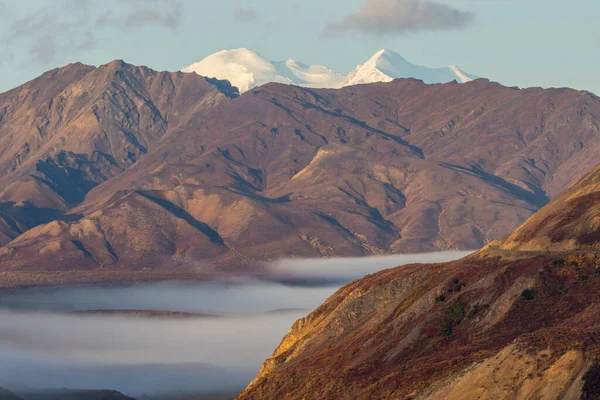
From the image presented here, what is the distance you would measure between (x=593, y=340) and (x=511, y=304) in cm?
3188

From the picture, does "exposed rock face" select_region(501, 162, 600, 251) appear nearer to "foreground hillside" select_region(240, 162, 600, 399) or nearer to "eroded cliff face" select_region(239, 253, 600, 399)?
"foreground hillside" select_region(240, 162, 600, 399)

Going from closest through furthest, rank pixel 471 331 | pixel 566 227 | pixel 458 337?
pixel 471 331
pixel 458 337
pixel 566 227

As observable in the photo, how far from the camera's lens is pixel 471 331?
122 m

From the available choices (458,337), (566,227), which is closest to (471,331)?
(458,337)

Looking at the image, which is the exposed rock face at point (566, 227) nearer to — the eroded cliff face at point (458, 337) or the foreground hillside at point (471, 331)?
the foreground hillside at point (471, 331)

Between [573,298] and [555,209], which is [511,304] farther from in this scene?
[555,209]

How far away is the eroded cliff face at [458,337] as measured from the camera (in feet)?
296

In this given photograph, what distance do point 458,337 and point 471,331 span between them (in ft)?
4.92

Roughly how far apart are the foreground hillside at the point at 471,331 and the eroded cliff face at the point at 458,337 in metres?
0.15

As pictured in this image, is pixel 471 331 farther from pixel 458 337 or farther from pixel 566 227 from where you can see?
pixel 566 227

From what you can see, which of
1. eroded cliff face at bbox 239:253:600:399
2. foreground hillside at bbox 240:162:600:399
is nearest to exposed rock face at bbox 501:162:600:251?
foreground hillside at bbox 240:162:600:399

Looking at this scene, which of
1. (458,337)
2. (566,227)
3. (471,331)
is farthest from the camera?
(566,227)

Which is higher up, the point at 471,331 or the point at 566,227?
the point at 566,227

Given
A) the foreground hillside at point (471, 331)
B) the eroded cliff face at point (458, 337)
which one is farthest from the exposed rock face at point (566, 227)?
the eroded cliff face at point (458, 337)
